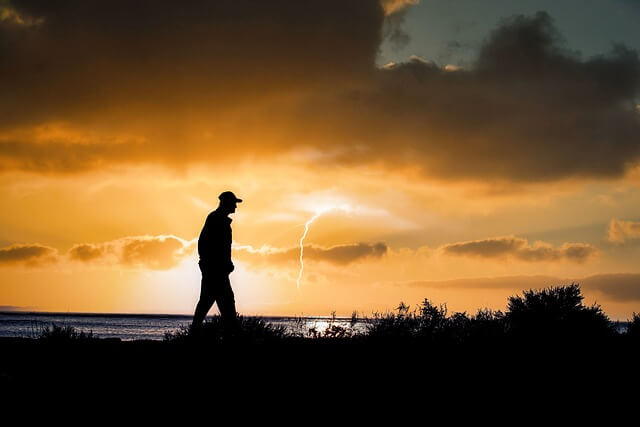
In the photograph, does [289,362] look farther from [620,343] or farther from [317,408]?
[620,343]

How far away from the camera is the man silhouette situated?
13.5 metres

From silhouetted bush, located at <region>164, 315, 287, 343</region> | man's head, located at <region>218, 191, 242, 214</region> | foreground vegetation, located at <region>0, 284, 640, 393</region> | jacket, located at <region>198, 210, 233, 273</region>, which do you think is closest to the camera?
foreground vegetation, located at <region>0, 284, 640, 393</region>

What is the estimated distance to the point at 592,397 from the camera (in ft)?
33.2

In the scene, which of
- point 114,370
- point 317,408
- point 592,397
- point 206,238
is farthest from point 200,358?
point 592,397

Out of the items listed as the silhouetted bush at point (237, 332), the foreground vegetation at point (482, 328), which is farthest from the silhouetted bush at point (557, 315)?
the silhouetted bush at point (237, 332)

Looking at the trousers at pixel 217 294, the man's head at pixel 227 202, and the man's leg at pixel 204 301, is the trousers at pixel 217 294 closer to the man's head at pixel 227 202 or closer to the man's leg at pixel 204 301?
the man's leg at pixel 204 301

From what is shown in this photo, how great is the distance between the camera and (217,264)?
13.6 meters

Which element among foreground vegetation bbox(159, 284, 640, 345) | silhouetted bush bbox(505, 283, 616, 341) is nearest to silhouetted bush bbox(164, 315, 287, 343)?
foreground vegetation bbox(159, 284, 640, 345)

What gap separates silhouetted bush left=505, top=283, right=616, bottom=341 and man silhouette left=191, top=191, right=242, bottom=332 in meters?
7.75

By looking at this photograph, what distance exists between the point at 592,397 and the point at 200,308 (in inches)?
289

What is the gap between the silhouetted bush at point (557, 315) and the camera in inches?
693

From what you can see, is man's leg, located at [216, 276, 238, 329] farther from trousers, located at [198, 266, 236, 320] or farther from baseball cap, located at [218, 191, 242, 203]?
baseball cap, located at [218, 191, 242, 203]

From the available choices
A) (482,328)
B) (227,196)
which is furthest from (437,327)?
(227,196)

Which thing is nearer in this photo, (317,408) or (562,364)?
(317,408)
